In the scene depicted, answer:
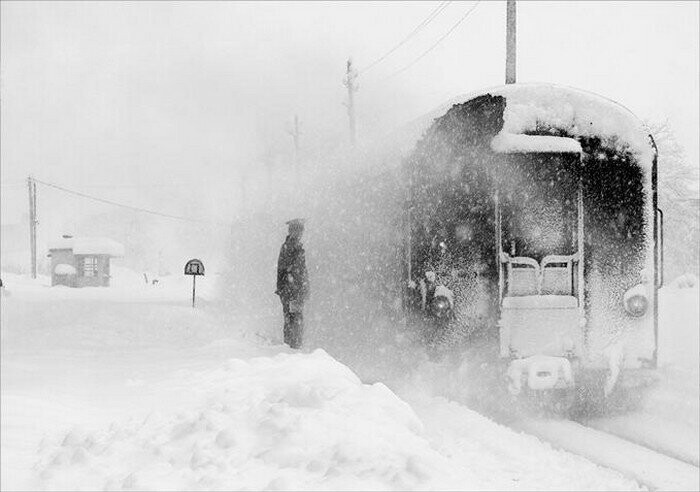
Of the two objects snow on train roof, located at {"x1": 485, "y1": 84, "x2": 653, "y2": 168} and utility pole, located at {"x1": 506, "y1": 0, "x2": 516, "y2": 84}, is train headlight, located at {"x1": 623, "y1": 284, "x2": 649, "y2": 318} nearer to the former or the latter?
snow on train roof, located at {"x1": 485, "y1": 84, "x2": 653, "y2": 168}

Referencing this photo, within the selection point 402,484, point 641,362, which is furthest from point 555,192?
point 402,484

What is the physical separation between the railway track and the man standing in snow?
4265 mm

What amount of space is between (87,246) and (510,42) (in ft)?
98.8

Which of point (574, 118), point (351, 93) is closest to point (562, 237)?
point (574, 118)

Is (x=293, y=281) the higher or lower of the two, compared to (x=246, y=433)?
higher

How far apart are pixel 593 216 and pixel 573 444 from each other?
2.44m

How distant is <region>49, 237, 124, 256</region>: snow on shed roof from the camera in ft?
130

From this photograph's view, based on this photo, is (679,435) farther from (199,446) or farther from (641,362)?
(199,446)

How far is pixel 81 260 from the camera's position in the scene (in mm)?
40062

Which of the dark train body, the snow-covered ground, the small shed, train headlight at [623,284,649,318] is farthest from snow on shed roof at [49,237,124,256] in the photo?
train headlight at [623,284,649,318]

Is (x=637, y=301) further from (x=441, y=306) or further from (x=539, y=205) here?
(x=441, y=306)

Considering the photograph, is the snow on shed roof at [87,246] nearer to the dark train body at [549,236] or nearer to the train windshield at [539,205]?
the dark train body at [549,236]

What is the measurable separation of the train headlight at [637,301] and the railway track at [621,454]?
131 cm

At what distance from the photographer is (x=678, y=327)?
46.6ft
